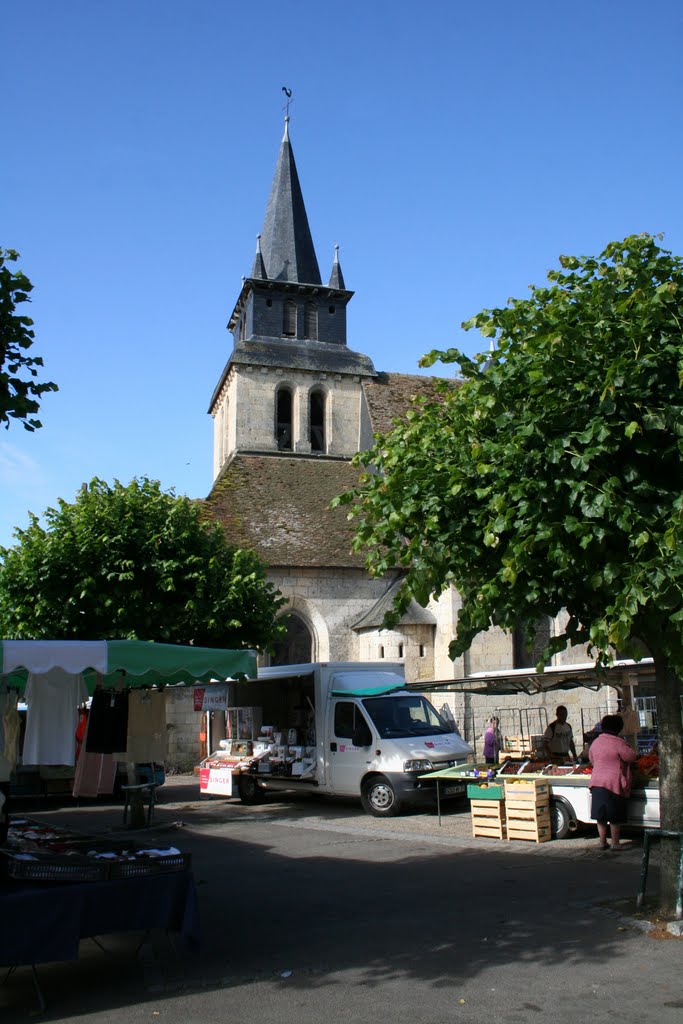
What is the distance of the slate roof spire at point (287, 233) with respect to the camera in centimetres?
4012

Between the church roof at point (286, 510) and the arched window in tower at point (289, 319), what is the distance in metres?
8.12

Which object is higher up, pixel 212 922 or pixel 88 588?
pixel 88 588

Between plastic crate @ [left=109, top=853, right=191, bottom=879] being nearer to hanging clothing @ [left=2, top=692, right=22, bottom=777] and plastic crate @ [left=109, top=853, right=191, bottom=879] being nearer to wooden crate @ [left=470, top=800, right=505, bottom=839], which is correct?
hanging clothing @ [left=2, top=692, right=22, bottom=777]

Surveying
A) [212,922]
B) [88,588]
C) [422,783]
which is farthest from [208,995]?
[88,588]

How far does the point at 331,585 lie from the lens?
89.1 ft

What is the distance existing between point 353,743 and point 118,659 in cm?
903

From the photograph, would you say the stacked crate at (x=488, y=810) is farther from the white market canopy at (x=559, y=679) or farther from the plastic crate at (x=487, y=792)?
the white market canopy at (x=559, y=679)

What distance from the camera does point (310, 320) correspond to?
39.9m

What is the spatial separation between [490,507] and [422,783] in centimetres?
882

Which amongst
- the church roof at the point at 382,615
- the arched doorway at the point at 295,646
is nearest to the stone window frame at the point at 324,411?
the arched doorway at the point at 295,646

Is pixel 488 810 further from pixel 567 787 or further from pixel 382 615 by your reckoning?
pixel 382 615

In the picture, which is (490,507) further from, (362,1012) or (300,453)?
(300,453)

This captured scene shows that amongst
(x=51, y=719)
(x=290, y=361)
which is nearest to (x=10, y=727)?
(x=51, y=719)

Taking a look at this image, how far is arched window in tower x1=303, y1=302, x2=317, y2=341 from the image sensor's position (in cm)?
3981
